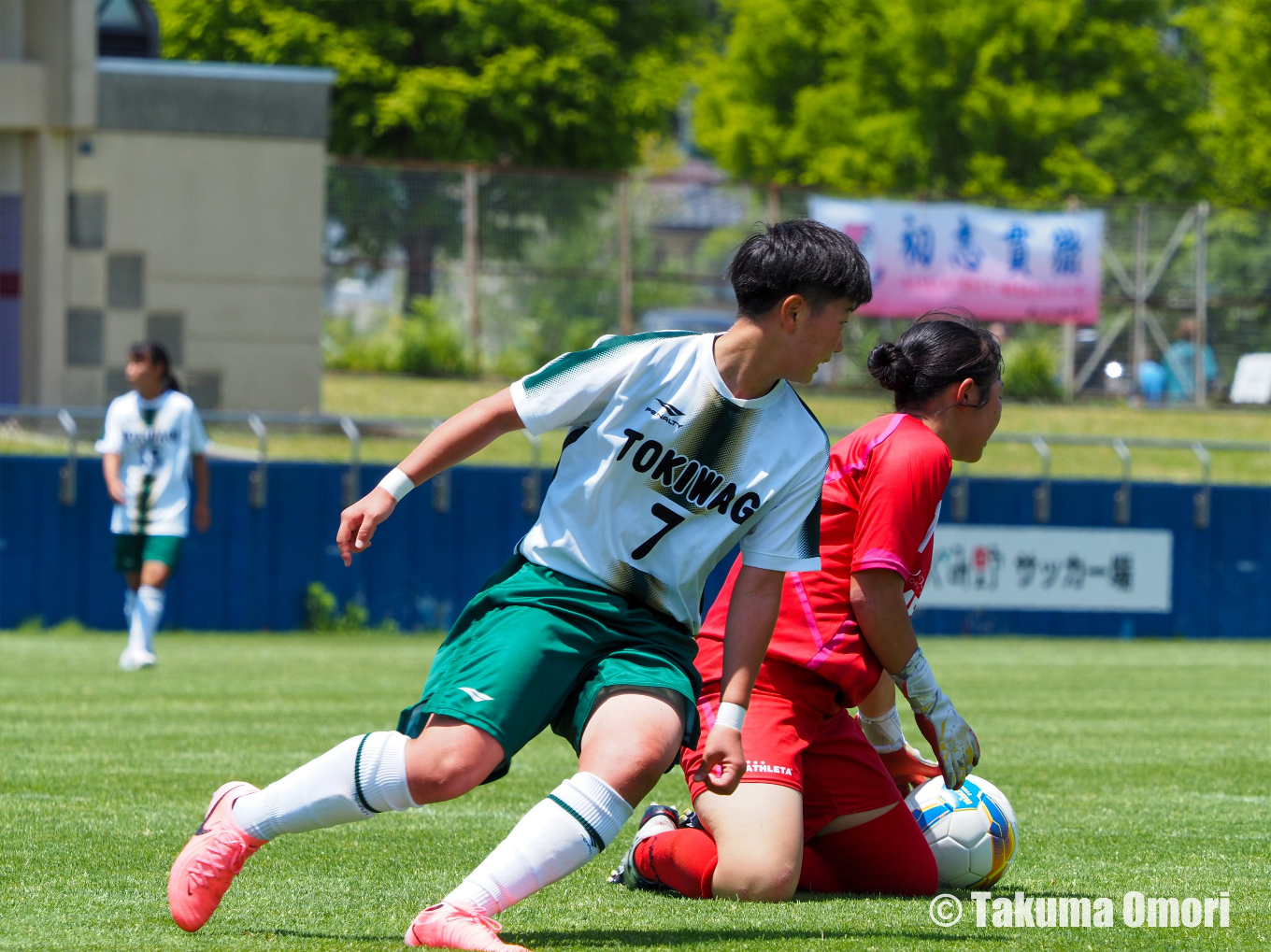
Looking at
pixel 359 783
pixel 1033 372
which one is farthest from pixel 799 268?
pixel 1033 372

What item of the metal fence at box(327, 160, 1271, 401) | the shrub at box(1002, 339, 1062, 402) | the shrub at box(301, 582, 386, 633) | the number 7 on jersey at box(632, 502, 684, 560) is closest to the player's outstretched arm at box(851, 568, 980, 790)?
the number 7 on jersey at box(632, 502, 684, 560)

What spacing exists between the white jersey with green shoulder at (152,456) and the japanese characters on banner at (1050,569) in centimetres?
807

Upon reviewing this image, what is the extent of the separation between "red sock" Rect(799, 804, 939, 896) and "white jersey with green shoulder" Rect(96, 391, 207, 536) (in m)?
8.44

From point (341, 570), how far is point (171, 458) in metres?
4.25

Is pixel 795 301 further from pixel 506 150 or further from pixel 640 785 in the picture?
pixel 506 150

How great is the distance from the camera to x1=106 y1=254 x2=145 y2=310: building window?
881 inches

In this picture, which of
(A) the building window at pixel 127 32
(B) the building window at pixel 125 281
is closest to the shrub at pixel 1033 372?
(B) the building window at pixel 125 281

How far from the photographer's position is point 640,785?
13.5 ft

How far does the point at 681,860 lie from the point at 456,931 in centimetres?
135

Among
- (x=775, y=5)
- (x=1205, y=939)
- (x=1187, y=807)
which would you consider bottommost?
(x=1187, y=807)

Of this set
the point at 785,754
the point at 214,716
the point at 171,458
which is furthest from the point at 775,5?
the point at 785,754

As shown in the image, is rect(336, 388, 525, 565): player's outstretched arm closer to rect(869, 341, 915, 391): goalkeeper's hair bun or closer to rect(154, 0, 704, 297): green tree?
rect(869, 341, 915, 391): goalkeeper's hair bun

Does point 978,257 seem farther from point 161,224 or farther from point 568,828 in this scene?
point 568,828

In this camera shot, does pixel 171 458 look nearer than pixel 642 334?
No
